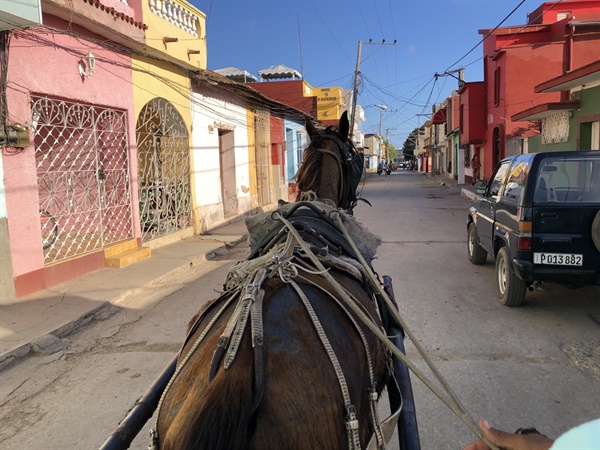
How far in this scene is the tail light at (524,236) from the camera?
506 centimetres

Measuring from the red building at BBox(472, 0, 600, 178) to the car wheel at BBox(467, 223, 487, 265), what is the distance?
12.5 meters

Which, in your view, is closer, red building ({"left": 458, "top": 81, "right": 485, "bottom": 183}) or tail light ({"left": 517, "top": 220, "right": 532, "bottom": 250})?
tail light ({"left": 517, "top": 220, "right": 532, "bottom": 250})

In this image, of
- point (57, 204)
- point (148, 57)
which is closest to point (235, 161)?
point (148, 57)

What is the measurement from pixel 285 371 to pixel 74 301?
558cm

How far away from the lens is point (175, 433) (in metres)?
1.32

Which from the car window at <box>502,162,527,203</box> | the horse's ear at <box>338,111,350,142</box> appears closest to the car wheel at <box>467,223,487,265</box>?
the car window at <box>502,162,527,203</box>

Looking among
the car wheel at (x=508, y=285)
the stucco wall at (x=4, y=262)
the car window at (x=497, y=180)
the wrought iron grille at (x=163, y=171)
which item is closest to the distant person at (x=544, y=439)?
the car wheel at (x=508, y=285)

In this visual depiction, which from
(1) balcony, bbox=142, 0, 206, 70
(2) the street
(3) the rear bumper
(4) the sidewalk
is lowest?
A: (2) the street

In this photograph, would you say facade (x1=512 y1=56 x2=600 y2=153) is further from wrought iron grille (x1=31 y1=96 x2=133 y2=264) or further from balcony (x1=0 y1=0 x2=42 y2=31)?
balcony (x1=0 y1=0 x2=42 y2=31)

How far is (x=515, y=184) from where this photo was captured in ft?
18.6

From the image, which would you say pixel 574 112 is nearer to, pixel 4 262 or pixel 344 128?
pixel 344 128

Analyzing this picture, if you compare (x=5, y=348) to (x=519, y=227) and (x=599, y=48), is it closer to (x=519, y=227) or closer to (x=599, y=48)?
(x=519, y=227)

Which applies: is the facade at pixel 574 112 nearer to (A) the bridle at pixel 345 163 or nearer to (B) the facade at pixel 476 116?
(A) the bridle at pixel 345 163

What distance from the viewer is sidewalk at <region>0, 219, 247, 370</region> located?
484 cm
